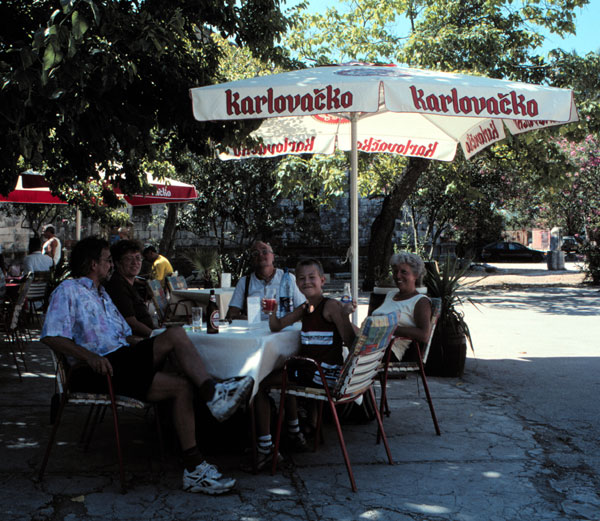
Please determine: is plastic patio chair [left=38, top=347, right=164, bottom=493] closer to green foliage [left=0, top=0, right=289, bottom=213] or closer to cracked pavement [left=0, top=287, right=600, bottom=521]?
cracked pavement [left=0, top=287, right=600, bottom=521]

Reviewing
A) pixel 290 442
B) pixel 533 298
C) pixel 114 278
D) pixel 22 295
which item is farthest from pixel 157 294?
pixel 533 298

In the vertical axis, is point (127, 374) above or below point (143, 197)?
below

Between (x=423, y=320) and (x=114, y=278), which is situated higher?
(x=114, y=278)

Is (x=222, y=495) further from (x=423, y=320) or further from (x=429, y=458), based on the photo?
(x=423, y=320)

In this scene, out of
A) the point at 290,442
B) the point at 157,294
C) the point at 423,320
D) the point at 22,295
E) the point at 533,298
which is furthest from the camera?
the point at 533,298

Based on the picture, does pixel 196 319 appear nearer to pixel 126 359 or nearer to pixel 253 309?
pixel 253 309

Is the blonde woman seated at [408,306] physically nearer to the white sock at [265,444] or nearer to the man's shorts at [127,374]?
the white sock at [265,444]

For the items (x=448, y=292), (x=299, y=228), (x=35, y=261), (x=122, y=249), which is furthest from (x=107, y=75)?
(x=299, y=228)

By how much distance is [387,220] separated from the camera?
15.4 m

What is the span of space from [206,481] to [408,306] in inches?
88.2

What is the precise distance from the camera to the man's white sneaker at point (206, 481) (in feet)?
11.7

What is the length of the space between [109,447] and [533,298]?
12.7 m

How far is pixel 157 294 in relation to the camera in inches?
244

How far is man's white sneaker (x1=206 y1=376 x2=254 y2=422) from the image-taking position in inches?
143
